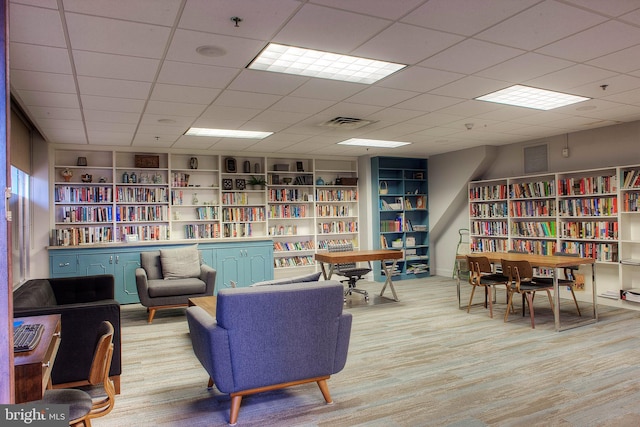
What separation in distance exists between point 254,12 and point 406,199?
735 centimetres

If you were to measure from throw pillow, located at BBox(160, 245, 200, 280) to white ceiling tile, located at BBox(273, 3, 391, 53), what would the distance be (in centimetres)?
A: 413

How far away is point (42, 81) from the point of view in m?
3.90

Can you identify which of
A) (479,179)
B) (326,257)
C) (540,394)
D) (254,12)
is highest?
(254,12)

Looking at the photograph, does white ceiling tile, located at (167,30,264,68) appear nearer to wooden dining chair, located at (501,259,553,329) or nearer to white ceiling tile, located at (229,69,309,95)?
white ceiling tile, located at (229,69,309,95)

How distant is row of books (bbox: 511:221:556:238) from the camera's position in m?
7.28

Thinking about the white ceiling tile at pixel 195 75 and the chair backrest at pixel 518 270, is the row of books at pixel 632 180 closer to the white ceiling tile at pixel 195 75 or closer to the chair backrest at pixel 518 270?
the chair backrest at pixel 518 270

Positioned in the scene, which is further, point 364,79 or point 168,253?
point 168,253

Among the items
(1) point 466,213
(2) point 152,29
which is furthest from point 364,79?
(1) point 466,213

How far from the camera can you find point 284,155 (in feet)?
28.5

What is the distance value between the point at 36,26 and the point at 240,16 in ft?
4.21

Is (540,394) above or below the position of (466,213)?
below

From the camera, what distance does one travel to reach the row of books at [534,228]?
7.28 metres

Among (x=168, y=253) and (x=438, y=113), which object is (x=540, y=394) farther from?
(x=168, y=253)

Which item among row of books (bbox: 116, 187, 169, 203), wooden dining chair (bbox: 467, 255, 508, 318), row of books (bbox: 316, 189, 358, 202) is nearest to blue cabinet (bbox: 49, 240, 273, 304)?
row of books (bbox: 116, 187, 169, 203)
